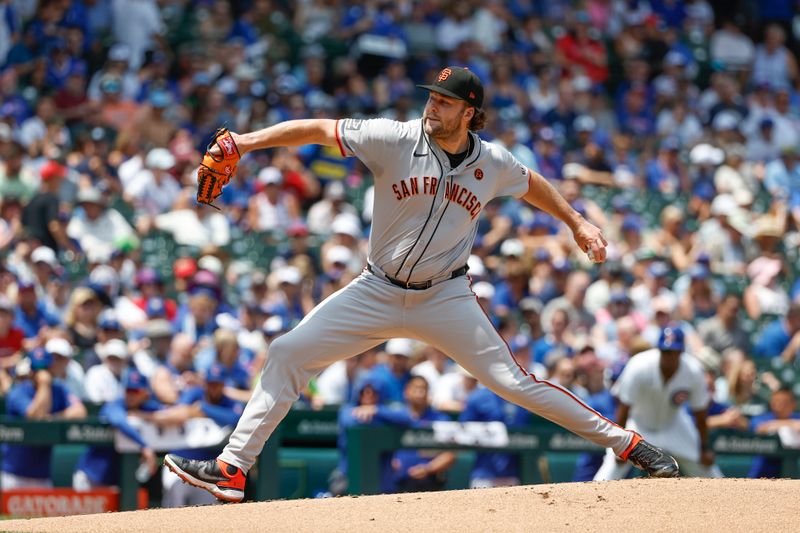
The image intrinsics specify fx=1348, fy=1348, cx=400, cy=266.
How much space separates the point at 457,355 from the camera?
6.26 metres

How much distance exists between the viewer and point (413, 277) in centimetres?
616

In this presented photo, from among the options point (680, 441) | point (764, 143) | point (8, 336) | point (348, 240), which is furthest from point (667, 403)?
point (764, 143)

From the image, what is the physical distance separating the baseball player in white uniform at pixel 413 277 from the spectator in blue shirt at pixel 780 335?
6948 millimetres

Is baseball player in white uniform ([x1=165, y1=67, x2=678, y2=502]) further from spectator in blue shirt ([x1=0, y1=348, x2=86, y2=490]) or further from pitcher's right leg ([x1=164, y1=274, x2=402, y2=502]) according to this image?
spectator in blue shirt ([x1=0, y1=348, x2=86, y2=490])

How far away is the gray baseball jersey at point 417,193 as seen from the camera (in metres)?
6.04

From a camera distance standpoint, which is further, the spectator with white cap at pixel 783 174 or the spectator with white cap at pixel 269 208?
the spectator with white cap at pixel 783 174

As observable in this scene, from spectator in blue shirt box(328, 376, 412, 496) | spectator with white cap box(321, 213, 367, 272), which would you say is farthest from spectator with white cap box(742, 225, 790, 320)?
spectator in blue shirt box(328, 376, 412, 496)

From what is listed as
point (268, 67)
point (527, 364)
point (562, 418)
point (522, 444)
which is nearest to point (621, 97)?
point (268, 67)

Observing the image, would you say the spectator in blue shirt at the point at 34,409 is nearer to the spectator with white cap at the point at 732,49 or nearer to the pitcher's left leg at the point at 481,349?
the pitcher's left leg at the point at 481,349

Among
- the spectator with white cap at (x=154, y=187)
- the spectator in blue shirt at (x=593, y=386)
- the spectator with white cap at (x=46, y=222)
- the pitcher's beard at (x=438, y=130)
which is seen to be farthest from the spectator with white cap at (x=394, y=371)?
the pitcher's beard at (x=438, y=130)

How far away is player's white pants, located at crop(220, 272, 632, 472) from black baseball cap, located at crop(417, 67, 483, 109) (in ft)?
2.81

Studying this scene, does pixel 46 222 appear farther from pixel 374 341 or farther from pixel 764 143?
pixel 764 143

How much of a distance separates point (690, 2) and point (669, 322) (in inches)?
388

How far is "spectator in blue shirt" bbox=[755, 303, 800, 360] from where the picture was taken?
12.7 m
